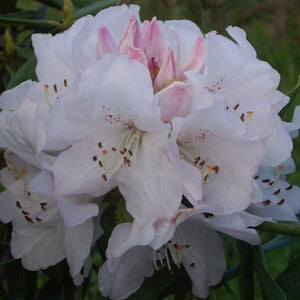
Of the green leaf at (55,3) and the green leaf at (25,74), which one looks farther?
the green leaf at (55,3)

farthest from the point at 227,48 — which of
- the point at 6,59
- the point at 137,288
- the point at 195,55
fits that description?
the point at 6,59

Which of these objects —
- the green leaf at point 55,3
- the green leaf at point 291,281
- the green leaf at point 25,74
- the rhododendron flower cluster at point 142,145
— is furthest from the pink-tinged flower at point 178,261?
the green leaf at point 55,3

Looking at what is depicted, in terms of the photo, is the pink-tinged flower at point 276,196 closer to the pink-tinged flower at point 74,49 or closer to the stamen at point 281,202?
the stamen at point 281,202

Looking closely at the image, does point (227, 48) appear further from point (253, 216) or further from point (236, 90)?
point (253, 216)

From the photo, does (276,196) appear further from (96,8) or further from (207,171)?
(96,8)

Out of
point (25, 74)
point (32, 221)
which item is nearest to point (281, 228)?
point (32, 221)

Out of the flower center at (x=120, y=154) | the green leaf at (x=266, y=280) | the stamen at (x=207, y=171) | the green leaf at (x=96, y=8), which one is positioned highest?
the green leaf at (x=96, y=8)

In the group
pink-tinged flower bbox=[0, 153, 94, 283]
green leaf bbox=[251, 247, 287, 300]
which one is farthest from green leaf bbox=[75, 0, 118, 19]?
green leaf bbox=[251, 247, 287, 300]
